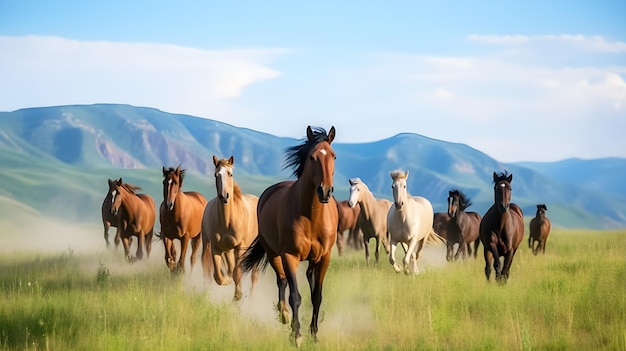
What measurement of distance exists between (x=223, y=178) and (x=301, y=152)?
3062mm

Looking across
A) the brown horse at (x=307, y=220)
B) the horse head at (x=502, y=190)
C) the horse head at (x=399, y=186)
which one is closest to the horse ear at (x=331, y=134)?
the brown horse at (x=307, y=220)

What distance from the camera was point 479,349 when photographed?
27.9 feet

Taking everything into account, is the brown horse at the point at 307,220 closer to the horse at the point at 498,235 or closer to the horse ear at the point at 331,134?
the horse ear at the point at 331,134

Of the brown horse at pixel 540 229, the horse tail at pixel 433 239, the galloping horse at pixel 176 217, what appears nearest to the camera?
the galloping horse at pixel 176 217

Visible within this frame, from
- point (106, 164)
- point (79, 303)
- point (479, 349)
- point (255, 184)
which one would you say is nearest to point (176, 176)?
point (79, 303)

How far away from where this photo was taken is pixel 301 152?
9375 millimetres

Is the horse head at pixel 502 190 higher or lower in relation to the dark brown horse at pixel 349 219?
higher

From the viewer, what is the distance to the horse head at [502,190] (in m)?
13.9

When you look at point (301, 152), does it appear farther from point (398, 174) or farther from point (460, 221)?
point (460, 221)

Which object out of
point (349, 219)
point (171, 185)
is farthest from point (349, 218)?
point (171, 185)

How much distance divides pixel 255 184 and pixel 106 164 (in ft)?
120

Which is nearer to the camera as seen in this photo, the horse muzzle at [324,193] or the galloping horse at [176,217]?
the horse muzzle at [324,193]

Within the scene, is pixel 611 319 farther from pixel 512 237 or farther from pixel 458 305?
pixel 512 237

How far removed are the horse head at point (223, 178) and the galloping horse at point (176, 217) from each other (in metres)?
2.48
